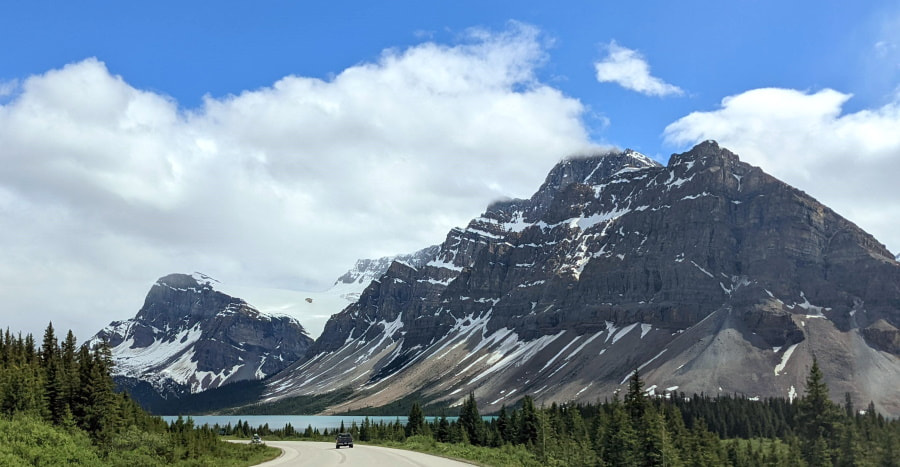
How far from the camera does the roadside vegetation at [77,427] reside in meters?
46.5

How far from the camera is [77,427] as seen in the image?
66.7 metres

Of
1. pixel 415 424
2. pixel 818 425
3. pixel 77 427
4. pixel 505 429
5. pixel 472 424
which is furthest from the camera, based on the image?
pixel 415 424

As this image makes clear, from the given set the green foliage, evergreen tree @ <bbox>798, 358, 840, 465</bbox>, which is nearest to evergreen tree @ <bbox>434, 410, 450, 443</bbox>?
evergreen tree @ <bbox>798, 358, 840, 465</bbox>

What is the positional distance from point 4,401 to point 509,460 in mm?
43096

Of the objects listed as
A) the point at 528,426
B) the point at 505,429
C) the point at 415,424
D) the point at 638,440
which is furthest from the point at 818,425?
the point at 415,424

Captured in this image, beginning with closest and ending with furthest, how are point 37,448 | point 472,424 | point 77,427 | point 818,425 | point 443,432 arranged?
point 37,448
point 77,427
point 818,425
point 443,432
point 472,424

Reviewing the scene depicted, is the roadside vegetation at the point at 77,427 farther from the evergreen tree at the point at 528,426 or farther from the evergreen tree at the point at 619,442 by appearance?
the evergreen tree at the point at 528,426

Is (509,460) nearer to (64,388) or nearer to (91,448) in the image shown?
(91,448)

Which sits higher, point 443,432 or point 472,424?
point 472,424

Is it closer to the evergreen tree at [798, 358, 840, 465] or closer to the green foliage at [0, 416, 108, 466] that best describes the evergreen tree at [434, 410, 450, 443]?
the evergreen tree at [798, 358, 840, 465]

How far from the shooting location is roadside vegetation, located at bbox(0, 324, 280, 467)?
46.5m

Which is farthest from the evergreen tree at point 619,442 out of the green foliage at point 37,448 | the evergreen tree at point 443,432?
the green foliage at point 37,448

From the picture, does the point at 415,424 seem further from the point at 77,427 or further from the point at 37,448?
the point at 37,448

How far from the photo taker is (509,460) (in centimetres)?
6281
